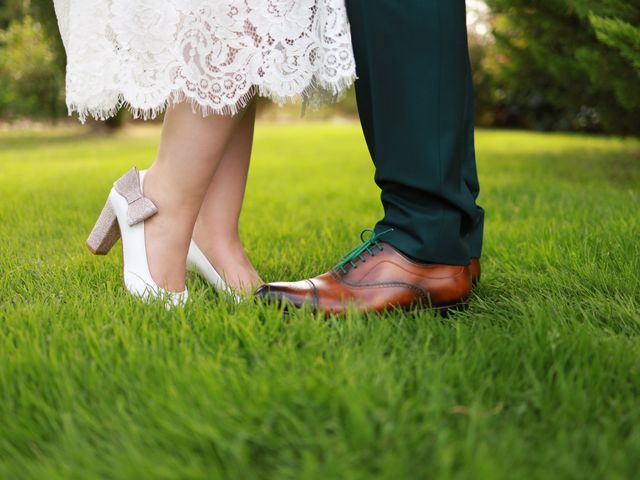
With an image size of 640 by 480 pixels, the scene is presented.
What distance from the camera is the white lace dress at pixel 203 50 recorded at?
122 cm

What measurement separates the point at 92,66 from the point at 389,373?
2.69ft

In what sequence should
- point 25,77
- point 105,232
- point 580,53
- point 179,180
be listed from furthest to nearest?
point 25,77 → point 580,53 → point 105,232 → point 179,180

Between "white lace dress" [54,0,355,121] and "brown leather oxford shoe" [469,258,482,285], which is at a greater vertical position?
"white lace dress" [54,0,355,121]

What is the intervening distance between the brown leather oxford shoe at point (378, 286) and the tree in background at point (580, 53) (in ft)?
5.34

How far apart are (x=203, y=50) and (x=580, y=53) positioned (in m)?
2.36

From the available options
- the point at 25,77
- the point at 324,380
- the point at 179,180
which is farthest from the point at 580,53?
the point at 25,77

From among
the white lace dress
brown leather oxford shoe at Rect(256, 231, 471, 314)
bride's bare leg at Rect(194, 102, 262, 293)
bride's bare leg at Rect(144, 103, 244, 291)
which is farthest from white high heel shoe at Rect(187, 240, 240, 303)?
the white lace dress

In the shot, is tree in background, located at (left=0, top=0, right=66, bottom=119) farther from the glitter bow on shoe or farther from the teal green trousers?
the teal green trousers

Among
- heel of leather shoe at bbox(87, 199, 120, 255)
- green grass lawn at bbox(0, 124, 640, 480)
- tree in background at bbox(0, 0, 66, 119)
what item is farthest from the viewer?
tree in background at bbox(0, 0, 66, 119)

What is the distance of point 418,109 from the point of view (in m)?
1.25

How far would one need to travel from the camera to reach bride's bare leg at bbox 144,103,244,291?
4.28 ft

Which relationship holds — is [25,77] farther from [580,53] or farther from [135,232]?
[135,232]

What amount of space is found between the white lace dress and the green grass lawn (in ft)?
1.31

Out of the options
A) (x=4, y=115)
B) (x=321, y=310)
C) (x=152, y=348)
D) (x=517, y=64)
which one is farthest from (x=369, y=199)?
(x=4, y=115)
